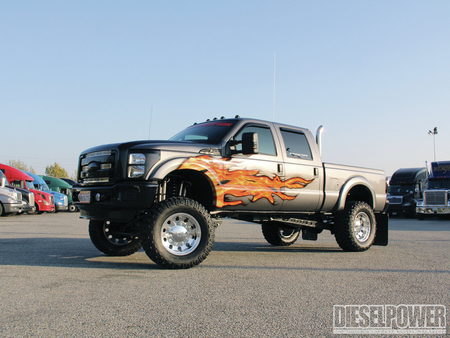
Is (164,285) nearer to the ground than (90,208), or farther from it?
nearer to the ground

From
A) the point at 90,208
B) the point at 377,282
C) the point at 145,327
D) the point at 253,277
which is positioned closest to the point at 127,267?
the point at 90,208

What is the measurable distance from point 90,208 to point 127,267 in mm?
999

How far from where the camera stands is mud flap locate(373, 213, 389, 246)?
29.4 feet

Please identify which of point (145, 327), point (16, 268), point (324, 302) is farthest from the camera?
point (16, 268)

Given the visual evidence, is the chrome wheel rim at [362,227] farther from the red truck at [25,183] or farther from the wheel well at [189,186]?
the red truck at [25,183]

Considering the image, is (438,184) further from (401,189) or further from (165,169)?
(165,169)

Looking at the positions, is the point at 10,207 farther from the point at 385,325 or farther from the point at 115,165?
the point at 385,325

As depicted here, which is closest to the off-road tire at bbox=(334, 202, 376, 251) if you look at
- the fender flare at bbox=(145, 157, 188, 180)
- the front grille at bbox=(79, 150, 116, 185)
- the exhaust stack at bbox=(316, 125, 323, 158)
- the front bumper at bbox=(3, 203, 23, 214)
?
the exhaust stack at bbox=(316, 125, 323, 158)

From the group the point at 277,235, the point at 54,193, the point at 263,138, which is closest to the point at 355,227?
the point at 277,235

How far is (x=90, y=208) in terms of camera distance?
6.25 m

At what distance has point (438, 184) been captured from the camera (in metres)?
24.8

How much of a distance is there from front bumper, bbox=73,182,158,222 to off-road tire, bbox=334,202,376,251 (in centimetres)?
405

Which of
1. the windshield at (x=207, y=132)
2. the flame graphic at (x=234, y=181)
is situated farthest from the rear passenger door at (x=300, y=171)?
the windshield at (x=207, y=132)

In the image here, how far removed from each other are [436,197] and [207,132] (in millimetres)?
20365
